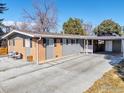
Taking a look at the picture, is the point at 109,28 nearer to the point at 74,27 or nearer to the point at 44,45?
the point at 74,27

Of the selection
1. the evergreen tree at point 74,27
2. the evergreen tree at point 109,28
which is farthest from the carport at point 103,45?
the evergreen tree at point 74,27

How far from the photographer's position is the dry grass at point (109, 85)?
7.29m

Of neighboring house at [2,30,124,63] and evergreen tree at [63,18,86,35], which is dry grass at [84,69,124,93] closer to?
neighboring house at [2,30,124,63]

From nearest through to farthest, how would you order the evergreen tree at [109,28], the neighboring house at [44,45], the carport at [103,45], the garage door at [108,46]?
the neighboring house at [44,45] < the carport at [103,45] < the garage door at [108,46] < the evergreen tree at [109,28]

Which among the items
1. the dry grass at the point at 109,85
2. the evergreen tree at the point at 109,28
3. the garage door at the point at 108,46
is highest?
the evergreen tree at the point at 109,28

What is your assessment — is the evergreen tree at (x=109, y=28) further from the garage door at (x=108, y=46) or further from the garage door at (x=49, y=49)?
the garage door at (x=49, y=49)

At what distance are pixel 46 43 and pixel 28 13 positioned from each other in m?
22.2

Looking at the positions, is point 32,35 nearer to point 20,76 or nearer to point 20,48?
point 20,48

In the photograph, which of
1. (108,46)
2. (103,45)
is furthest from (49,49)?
(103,45)

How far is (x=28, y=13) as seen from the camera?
35594 mm

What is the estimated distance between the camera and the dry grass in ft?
23.9

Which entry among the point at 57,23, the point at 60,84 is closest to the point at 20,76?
the point at 60,84

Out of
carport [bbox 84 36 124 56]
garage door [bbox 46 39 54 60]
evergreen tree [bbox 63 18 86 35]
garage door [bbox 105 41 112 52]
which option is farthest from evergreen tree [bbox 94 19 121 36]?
garage door [bbox 46 39 54 60]

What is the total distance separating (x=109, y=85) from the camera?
26.5 ft
